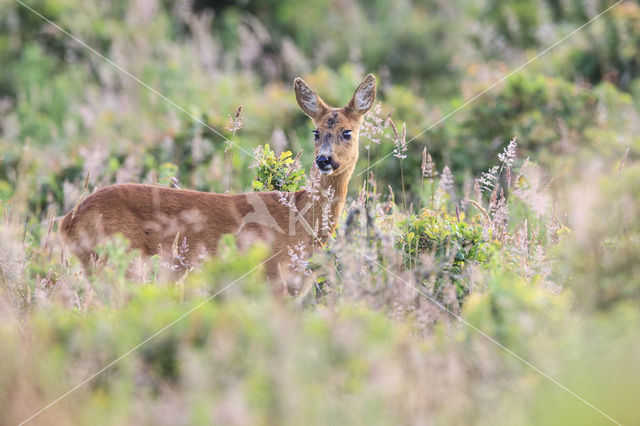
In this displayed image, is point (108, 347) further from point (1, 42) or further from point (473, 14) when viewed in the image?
point (473, 14)

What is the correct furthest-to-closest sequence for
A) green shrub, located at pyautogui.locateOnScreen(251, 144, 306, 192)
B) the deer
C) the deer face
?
green shrub, located at pyautogui.locateOnScreen(251, 144, 306, 192) < the deer face < the deer

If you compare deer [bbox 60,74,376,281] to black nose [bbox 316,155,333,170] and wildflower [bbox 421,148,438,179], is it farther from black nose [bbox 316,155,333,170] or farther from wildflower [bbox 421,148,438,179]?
wildflower [bbox 421,148,438,179]

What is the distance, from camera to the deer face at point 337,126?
5859 millimetres

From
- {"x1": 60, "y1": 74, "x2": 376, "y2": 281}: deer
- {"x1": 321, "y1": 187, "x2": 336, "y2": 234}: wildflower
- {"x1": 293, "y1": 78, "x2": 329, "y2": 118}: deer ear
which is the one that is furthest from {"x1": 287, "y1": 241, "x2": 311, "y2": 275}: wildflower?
{"x1": 293, "y1": 78, "x2": 329, "y2": 118}: deer ear

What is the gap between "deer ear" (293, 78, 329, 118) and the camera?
634cm

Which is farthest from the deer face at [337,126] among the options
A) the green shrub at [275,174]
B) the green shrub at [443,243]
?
the green shrub at [443,243]

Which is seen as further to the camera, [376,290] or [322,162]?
[322,162]

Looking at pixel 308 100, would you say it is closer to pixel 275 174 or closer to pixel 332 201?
pixel 275 174

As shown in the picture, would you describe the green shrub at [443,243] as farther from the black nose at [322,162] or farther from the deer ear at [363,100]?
the deer ear at [363,100]

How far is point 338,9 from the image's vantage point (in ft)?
57.1

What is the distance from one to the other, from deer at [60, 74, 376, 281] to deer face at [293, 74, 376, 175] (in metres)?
0.02

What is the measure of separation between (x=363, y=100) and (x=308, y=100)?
44 cm

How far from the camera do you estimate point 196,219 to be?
5590 mm

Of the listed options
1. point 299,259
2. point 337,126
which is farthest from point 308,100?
point 299,259
